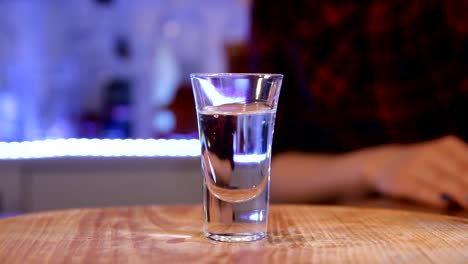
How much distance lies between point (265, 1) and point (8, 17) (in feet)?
6.90

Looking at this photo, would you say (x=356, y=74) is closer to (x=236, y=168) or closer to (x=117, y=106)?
(x=236, y=168)

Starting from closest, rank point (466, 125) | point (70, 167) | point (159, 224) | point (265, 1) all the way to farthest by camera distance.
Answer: point (159, 224) → point (466, 125) → point (265, 1) → point (70, 167)

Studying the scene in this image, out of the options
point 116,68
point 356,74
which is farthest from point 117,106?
point 356,74

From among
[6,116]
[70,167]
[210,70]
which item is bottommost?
[70,167]

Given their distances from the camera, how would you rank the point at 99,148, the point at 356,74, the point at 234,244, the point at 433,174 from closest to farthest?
the point at 234,244 → the point at 433,174 → the point at 356,74 → the point at 99,148

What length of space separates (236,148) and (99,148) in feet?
8.90

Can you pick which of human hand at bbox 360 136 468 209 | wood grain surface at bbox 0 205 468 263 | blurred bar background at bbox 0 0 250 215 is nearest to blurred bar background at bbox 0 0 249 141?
blurred bar background at bbox 0 0 250 215

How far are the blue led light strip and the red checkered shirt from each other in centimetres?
177

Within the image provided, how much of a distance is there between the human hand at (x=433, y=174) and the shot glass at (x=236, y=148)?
439mm

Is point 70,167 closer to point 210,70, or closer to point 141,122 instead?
point 141,122

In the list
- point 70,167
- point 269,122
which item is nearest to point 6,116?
point 70,167

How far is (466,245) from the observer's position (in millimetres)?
639

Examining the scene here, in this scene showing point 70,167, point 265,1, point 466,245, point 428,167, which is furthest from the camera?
point 70,167

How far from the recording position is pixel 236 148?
2.31 feet
